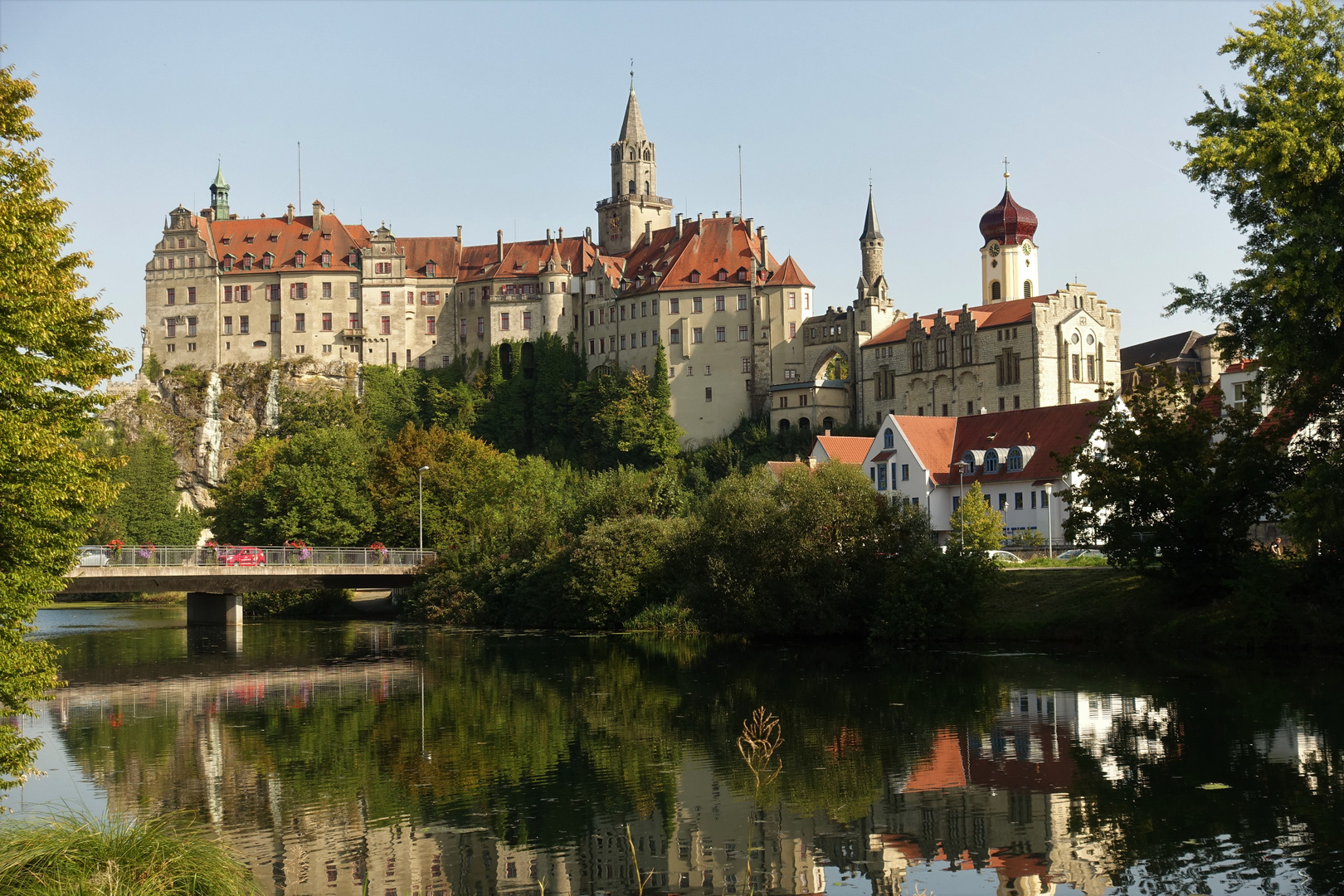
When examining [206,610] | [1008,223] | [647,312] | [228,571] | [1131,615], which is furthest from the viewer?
[1008,223]

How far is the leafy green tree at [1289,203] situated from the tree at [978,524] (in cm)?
2457

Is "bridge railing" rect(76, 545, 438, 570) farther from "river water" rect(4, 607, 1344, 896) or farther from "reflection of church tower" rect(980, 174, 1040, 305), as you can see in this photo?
"reflection of church tower" rect(980, 174, 1040, 305)

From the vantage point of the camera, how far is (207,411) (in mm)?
116562

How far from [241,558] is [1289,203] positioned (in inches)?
1713

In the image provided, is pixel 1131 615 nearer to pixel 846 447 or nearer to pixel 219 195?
pixel 846 447

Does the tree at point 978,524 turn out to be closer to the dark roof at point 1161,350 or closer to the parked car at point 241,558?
the parked car at point 241,558

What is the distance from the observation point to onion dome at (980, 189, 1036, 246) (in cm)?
12531

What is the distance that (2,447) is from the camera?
1939 centimetres

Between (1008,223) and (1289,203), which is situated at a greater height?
(1008,223)

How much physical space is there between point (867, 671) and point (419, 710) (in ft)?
42.1

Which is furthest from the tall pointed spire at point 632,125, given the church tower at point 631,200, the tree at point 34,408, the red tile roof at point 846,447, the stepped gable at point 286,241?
the tree at point 34,408

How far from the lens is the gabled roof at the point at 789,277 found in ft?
365

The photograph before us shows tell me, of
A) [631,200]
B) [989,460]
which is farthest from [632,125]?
[989,460]

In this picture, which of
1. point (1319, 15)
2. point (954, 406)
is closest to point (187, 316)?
point (954, 406)
